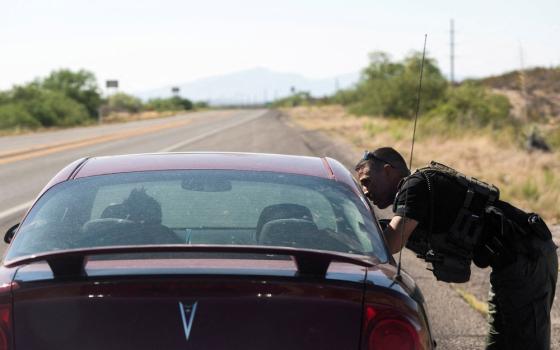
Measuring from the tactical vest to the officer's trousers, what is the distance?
26 cm

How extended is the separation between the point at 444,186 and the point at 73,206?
170cm

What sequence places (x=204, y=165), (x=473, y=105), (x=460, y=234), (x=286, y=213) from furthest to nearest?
(x=473, y=105)
(x=460, y=234)
(x=204, y=165)
(x=286, y=213)

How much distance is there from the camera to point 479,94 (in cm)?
5128

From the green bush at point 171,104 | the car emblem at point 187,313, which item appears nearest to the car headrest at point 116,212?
the car emblem at point 187,313

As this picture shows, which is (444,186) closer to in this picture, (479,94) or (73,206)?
(73,206)

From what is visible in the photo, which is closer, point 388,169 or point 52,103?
point 388,169

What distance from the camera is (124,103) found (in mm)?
136750

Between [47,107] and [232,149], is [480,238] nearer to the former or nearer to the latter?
[232,149]

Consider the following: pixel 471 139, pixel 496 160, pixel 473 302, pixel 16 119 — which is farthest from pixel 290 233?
pixel 16 119

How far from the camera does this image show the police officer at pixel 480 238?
4.14 metres

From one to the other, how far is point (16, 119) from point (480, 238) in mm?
54655

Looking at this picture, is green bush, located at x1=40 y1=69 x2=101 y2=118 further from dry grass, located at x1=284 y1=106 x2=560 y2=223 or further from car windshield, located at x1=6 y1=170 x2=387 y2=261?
car windshield, located at x1=6 y1=170 x2=387 y2=261

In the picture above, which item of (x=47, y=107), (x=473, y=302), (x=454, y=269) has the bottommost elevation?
(x=47, y=107)

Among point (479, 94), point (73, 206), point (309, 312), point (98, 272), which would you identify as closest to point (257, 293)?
point (309, 312)
